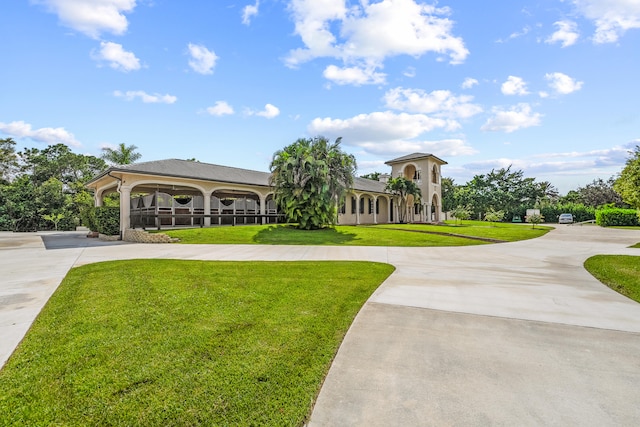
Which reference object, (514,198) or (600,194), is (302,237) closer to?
(514,198)

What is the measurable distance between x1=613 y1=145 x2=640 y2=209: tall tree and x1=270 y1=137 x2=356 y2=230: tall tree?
12653 mm

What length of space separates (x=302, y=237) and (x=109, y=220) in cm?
1114

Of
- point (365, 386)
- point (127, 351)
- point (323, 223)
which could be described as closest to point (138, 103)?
point (323, 223)

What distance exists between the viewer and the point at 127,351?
3.07 m

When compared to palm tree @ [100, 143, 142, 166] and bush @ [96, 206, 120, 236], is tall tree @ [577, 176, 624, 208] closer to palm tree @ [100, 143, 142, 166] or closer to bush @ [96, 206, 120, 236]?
bush @ [96, 206, 120, 236]

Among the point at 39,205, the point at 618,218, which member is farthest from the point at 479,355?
the point at 618,218

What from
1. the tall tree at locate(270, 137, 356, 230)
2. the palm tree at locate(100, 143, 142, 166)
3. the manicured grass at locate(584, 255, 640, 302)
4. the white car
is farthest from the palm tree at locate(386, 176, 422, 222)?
the palm tree at locate(100, 143, 142, 166)

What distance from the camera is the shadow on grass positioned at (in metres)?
15.0

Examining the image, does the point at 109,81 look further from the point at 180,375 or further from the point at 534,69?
the point at 534,69

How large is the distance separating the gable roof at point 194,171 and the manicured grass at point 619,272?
18.4 meters

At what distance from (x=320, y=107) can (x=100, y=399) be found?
61.7 feet

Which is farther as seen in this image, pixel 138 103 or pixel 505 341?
pixel 138 103

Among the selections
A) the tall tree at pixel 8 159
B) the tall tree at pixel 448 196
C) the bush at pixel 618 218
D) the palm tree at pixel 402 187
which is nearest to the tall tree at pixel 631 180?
the palm tree at pixel 402 187

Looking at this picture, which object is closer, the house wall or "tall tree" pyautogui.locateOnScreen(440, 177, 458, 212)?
the house wall
